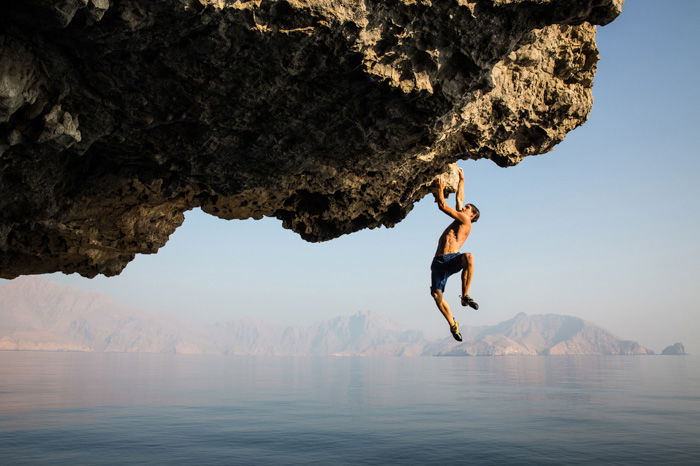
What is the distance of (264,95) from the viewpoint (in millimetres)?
6480

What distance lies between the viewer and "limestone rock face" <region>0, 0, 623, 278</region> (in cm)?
536

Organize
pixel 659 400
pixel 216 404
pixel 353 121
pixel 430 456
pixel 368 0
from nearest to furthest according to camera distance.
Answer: pixel 368 0, pixel 353 121, pixel 430 456, pixel 216 404, pixel 659 400

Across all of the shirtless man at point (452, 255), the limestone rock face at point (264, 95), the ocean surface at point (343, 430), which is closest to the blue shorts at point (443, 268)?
the shirtless man at point (452, 255)

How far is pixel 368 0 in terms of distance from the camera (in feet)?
18.0

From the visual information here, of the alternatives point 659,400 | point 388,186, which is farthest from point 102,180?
point 659,400

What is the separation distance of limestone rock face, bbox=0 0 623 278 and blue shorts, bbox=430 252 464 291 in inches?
73.8

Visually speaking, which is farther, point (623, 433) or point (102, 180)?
point (623, 433)

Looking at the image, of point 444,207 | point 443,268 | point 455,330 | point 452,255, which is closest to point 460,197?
point 444,207

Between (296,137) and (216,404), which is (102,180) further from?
(216,404)

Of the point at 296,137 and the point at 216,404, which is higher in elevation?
the point at 296,137

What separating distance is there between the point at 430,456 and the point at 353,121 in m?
12.3

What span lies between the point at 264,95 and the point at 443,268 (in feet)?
18.1

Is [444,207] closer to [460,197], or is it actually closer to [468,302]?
[460,197]

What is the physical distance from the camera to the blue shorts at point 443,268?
9911 millimetres
